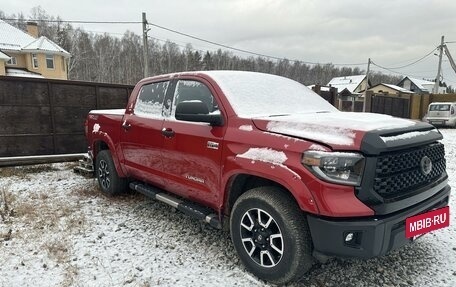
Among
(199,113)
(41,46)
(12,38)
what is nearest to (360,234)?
(199,113)

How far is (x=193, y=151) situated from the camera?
11.0ft

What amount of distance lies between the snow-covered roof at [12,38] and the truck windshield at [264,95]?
33.8 m

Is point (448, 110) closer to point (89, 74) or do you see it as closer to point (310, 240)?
point (310, 240)

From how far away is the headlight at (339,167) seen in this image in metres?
2.29

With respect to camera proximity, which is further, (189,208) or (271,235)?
(189,208)

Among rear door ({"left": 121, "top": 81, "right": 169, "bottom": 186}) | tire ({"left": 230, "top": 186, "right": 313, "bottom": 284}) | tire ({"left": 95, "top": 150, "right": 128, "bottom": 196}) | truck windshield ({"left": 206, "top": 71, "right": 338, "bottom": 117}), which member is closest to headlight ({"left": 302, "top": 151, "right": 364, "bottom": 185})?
tire ({"left": 230, "top": 186, "right": 313, "bottom": 284})

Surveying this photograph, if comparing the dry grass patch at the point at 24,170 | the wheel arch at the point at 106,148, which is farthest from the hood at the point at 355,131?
the dry grass patch at the point at 24,170

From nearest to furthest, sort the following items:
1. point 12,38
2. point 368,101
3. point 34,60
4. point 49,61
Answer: point 368,101, point 12,38, point 34,60, point 49,61

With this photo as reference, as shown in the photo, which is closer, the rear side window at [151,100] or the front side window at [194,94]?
the front side window at [194,94]

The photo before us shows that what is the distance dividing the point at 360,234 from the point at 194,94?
219cm

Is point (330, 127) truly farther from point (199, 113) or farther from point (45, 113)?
point (45, 113)

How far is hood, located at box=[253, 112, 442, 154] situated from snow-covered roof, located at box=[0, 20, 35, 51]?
1373 inches

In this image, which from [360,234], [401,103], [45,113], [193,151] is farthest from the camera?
[401,103]

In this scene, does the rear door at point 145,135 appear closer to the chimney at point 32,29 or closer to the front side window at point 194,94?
the front side window at point 194,94
